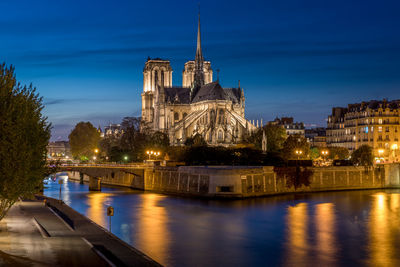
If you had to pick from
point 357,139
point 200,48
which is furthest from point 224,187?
point 200,48

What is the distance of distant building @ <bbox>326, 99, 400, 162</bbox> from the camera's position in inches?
3548

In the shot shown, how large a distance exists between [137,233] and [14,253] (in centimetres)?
1536

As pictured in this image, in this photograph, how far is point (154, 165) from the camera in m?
65.8

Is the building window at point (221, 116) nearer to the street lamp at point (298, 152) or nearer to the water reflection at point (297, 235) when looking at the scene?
the street lamp at point (298, 152)

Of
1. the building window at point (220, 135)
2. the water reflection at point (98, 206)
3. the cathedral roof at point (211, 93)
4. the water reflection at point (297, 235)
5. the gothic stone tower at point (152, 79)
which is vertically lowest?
the water reflection at point (297, 235)

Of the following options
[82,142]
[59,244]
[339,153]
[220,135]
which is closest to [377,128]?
[339,153]

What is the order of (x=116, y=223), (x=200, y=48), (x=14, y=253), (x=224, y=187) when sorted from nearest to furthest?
(x=14, y=253) < (x=116, y=223) < (x=224, y=187) < (x=200, y=48)

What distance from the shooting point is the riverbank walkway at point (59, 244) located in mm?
19734

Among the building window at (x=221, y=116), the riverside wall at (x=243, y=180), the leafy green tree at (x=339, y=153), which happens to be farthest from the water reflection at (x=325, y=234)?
the building window at (x=221, y=116)

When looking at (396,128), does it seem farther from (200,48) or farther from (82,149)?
(82,149)

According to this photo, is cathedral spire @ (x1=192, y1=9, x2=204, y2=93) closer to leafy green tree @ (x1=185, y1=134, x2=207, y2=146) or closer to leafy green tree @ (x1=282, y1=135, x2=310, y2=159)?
leafy green tree @ (x1=185, y1=134, x2=207, y2=146)

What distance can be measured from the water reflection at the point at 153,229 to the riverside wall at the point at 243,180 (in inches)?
178

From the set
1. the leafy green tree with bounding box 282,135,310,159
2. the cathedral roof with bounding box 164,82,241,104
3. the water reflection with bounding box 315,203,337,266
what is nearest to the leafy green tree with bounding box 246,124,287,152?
the leafy green tree with bounding box 282,135,310,159

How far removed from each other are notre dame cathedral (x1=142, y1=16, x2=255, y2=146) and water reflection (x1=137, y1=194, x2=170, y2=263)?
181 feet
